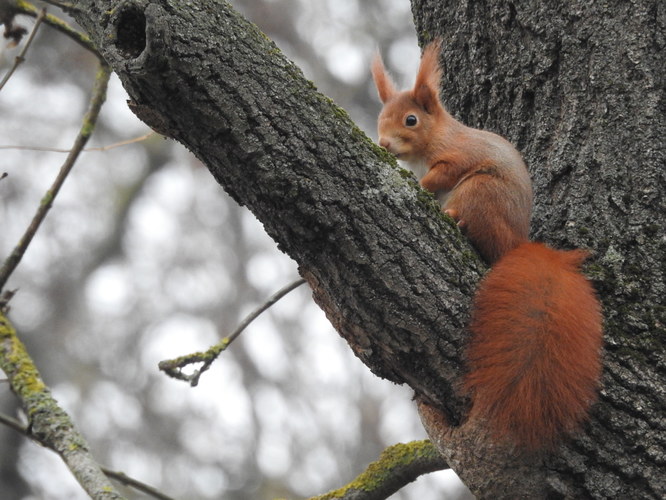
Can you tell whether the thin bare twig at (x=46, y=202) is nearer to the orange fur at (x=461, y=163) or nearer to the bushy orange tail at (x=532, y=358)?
the orange fur at (x=461, y=163)

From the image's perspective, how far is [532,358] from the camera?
170 cm

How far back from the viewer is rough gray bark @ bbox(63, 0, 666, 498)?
151cm

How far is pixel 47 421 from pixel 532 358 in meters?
1.25

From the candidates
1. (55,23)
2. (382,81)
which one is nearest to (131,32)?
(55,23)

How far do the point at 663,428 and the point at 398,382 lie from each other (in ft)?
1.88

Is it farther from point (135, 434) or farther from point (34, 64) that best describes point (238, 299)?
point (34, 64)

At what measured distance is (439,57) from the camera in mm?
2686

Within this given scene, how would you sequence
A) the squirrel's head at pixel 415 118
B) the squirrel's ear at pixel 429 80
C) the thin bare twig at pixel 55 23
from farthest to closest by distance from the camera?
the squirrel's head at pixel 415 118 → the squirrel's ear at pixel 429 80 → the thin bare twig at pixel 55 23

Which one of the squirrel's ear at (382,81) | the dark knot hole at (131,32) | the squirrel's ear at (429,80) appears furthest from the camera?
the squirrel's ear at (382,81)

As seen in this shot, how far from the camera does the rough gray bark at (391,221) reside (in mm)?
1511

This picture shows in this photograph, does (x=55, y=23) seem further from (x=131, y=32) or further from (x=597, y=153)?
(x=597, y=153)

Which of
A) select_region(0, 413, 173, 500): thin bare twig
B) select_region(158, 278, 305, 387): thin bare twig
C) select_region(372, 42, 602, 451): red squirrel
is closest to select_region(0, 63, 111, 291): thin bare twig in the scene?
select_region(0, 413, 173, 500): thin bare twig

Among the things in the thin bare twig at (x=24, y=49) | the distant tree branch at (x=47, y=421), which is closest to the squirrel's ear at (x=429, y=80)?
the thin bare twig at (x=24, y=49)

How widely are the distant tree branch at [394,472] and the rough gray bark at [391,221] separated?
0.38 meters
